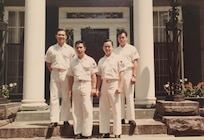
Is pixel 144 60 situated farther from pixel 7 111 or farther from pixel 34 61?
pixel 7 111

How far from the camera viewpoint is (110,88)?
5133 millimetres

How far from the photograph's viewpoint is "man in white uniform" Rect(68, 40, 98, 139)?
5.13 meters

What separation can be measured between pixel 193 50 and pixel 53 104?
7218 mm

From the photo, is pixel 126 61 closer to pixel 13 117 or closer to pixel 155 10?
pixel 13 117

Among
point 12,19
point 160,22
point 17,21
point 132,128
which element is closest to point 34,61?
point 132,128

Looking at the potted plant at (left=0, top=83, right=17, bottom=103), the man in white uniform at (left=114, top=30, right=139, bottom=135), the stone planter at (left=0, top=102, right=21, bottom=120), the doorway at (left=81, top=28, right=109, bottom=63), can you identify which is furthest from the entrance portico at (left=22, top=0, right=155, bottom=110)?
the doorway at (left=81, top=28, right=109, bottom=63)

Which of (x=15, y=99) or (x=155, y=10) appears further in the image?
(x=155, y=10)

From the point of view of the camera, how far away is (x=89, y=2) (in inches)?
432

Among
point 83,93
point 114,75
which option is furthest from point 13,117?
point 114,75

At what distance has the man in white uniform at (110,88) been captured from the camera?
16.8ft

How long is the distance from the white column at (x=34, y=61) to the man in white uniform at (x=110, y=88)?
8.30 feet

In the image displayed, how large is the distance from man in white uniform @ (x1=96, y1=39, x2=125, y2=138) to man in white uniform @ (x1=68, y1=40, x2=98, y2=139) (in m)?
0.18

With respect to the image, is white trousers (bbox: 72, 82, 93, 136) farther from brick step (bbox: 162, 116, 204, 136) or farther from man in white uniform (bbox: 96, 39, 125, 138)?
brick step (bbox: 162, 116, 204, 136)

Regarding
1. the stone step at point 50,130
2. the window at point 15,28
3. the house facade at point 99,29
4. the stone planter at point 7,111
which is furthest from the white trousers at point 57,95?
the window at point 15,28
